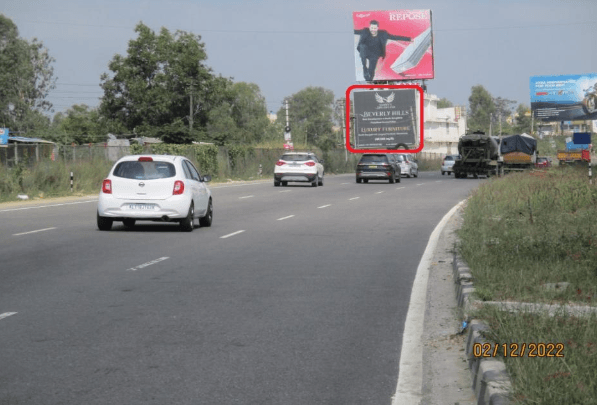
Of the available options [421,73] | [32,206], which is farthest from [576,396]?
[421,73]

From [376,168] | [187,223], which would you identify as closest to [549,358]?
[187,223]

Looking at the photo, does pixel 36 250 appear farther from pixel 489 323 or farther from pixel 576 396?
pixel 576 396

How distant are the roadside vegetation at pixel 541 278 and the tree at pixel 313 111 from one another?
13779 centimetres

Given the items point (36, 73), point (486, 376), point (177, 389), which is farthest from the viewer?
point (36, 73)

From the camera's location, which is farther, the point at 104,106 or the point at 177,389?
the point at 104,106

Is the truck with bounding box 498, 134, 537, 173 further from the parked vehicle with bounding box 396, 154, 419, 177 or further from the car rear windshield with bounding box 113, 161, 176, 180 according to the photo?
the car rear windshield with bounding box 113, 161, 176, 180

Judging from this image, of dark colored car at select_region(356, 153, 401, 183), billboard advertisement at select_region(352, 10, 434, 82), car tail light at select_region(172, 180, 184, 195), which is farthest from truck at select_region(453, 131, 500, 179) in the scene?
car tail light at select_region(172, 180, 184, 195)

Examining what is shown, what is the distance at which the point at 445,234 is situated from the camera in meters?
19.4

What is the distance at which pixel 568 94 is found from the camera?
243ft

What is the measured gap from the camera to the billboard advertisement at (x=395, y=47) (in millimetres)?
73125

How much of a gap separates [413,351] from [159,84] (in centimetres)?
7783

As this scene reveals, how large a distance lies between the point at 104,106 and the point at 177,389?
265 feet

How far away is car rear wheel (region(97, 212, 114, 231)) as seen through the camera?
19.4 meters

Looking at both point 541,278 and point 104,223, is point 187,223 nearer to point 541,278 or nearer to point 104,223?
point 104,223
